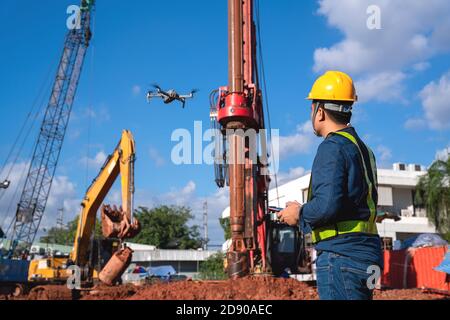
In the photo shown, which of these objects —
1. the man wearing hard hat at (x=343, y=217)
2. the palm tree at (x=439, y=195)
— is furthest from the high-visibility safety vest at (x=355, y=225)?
the palm tree at (x=439, y=195)

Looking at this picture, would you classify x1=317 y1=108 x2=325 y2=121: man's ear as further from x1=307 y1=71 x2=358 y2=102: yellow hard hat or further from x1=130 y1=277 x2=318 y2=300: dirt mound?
x1=130 y1=277 x2=318 y2=300: dirt mound

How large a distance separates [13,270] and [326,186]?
71.3 feet

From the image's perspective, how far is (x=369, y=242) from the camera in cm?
263

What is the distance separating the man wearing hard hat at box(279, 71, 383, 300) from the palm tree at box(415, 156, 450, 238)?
3244cm

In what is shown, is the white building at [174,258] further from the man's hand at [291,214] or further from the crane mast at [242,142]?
the man's hand at [291,214]

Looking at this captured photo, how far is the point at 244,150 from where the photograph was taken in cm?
1387

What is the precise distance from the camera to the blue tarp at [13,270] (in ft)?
68.4

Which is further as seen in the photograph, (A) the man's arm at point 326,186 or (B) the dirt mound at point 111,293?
(B) the dirt mound at point 111,293

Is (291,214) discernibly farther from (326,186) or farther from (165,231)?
(165,231)

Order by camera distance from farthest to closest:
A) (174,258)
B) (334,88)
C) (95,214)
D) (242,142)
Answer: (174,258)
(95,214)
(242,142)
(334,88)

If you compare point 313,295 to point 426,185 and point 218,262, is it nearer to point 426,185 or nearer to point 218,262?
point 426,185

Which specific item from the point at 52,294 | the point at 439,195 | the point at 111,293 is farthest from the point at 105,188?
the point at 439,195

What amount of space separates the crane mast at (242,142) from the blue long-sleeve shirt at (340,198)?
10719mm

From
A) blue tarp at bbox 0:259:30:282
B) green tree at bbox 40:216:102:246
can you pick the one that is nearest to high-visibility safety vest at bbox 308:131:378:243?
blue tarp at bbox 0:259:30:282
